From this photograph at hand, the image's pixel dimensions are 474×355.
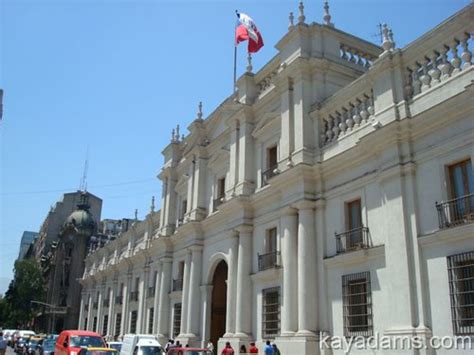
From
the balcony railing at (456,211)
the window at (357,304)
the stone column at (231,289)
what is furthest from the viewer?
the stone column at (231,289)

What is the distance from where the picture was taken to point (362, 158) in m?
16.1

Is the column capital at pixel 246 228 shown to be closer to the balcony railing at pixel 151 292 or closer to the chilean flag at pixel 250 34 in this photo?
the chilean flag at pixel 250 34

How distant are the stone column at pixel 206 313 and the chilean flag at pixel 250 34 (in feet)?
40.1

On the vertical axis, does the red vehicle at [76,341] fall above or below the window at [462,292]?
below

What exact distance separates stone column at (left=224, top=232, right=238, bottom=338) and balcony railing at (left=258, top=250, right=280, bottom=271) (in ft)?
7.08

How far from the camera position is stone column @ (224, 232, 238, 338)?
21353 mm

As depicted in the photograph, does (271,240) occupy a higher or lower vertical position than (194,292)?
higher

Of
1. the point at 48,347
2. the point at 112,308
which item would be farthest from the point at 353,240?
the point at 112,308

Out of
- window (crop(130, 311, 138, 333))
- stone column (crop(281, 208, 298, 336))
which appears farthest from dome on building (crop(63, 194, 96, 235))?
stone column (crop(281, 208, 298, 336))

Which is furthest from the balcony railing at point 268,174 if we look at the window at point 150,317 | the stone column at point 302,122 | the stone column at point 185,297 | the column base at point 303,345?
the window at point 150,317

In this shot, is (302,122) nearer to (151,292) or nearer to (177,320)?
(177,320)

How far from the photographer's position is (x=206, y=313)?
80.7ft

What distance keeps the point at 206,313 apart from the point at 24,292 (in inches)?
2173

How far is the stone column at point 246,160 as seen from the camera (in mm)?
22203
